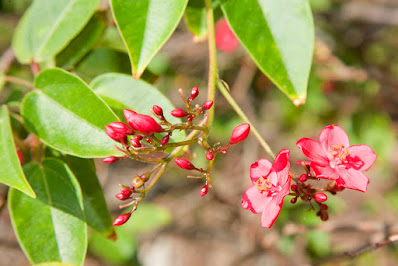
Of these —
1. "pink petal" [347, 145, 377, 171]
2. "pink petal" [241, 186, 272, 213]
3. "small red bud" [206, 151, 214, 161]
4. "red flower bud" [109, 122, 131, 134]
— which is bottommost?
"pink petal" [347, 145, 377, 171]

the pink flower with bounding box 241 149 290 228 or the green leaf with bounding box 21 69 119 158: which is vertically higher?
the green leaf with bounding box 21 69 119 158

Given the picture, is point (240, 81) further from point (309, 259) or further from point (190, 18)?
point (190, 18)

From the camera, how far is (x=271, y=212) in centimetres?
126

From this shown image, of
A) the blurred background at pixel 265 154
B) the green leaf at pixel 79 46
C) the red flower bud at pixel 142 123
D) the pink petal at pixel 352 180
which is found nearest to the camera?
the red flower bud at pixel 142 123

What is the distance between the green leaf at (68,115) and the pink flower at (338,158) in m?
0.58

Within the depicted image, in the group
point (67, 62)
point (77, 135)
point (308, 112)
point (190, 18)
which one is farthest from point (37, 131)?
point (308, 112)

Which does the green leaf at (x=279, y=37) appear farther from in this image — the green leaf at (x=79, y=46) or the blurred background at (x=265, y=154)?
the blurred background at (x=265, y=154)

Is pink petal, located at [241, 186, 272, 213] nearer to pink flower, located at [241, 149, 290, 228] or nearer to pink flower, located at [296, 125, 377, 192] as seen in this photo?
pink flower, located at [241, 149, 290, 228]

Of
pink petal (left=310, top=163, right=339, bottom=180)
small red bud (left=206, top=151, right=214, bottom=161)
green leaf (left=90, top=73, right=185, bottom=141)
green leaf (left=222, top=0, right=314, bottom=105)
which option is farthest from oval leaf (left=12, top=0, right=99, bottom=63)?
pink petal (left=310, top=163, right=339, bottom=180)

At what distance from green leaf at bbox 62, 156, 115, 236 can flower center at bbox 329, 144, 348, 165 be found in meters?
0.79

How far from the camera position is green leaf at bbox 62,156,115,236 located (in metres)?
1.53

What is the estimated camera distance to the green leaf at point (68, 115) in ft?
4.21

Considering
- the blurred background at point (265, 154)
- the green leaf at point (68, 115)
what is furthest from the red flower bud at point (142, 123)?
the blurred background at point (265, 154)

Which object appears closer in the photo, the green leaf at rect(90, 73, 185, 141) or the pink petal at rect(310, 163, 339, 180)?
the pink petal at rect(310, 163, 339, 180)
